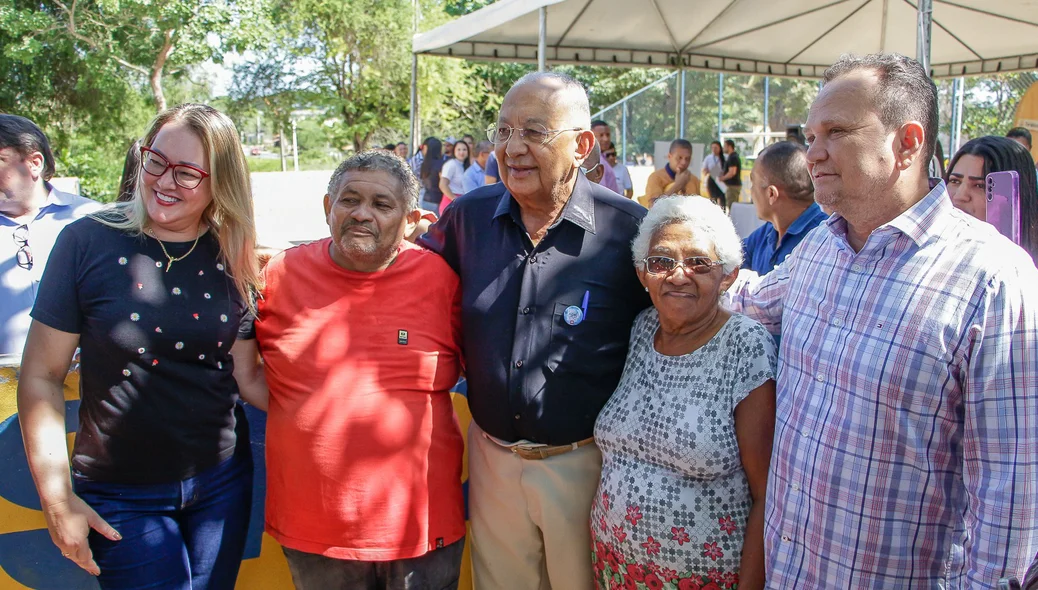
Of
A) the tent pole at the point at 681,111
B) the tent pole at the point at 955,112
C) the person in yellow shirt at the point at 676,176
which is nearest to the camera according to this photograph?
the person in yellow shirt at the point at 676,176

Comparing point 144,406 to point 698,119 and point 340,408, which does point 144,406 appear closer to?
point 340,408

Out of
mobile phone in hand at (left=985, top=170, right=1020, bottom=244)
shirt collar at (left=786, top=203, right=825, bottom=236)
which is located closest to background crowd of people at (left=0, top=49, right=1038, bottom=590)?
mobile phone in hand at (left=985, top=170, right=1020, bottom=244)

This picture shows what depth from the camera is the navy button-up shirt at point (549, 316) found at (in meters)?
2.57

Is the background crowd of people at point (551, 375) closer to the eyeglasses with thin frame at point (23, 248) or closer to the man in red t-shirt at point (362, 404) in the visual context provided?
the man in red t-shirt at point (362, 404)

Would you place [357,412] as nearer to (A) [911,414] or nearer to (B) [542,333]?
(B) [542,333]

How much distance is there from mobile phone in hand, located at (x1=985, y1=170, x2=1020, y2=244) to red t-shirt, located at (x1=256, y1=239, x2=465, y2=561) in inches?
76.4

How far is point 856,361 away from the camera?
6.20 ft

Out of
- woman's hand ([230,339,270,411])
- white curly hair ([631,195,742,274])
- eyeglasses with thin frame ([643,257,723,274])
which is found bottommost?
woman's hand ([230,339,270,411])

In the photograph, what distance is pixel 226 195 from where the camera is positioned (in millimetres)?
2379

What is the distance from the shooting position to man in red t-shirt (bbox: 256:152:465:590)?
7.79 feet

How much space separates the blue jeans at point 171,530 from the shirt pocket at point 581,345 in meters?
1.12

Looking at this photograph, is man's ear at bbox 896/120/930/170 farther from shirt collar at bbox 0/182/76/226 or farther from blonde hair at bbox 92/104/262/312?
shirt collar at bbox 0/182/76/226

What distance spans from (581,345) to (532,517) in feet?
2.06

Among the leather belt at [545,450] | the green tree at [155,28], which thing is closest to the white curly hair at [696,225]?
the leather belt at [545,450]
